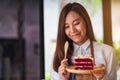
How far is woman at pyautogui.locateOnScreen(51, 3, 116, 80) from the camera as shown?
→ 1.27 m

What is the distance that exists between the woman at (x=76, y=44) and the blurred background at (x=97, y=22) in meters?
0.03

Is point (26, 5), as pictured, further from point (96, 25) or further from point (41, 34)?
point (96, 25)

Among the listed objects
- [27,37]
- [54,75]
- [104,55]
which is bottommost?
[54,75]

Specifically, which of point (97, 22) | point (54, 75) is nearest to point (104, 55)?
point (97, 22)

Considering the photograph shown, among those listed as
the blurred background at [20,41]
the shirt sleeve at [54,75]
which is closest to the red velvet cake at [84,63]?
the shirt sleeve at [54,75]

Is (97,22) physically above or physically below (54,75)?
above

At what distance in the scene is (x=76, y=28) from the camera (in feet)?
4.22

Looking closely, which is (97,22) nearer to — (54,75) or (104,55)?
(104,55)

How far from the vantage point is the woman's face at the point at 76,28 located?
50.6 inches

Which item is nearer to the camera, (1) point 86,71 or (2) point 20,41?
(1) point 86,71

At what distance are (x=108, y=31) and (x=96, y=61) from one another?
18 centimetres

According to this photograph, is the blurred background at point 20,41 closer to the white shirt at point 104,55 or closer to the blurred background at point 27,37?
the blurred background at point 27,37

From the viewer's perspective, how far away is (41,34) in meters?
1.37

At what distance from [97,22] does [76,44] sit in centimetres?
16
